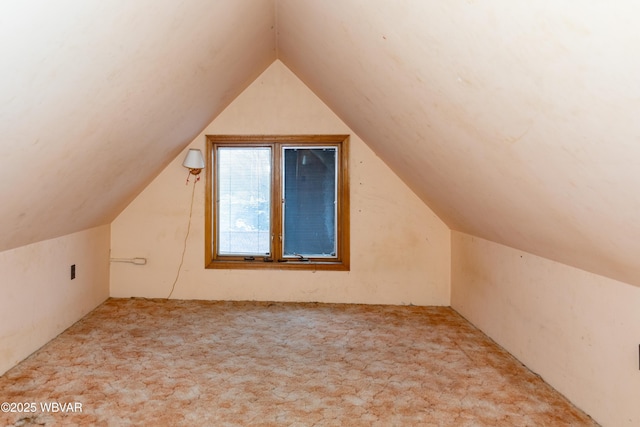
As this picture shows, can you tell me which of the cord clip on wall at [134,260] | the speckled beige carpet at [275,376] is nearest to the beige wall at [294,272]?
the cord clip on wall at [134,260]

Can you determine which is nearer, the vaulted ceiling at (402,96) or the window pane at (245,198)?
the vaulted ceiling at (402,96)

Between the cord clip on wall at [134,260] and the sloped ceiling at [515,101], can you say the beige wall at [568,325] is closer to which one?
the sloped ceiling at [515,101]

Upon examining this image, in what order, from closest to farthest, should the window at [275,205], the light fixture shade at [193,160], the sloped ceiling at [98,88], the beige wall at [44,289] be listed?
1. the sloped ceiling at [98,88]
2. the beige wall at [44,289]
3. the light fixture shade at [193,160]
4. the window at [275,205]

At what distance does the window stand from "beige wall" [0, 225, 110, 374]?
99 cm

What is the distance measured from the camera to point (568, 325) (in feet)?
6.59

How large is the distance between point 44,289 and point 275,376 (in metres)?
1.73

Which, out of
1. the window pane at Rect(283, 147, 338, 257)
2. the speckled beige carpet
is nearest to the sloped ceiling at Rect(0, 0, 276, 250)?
the speckled beige carpet

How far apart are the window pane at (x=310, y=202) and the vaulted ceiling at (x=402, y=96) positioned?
951mm

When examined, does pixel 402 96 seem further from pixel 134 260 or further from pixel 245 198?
pixel 134 260

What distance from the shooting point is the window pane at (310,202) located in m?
3.75

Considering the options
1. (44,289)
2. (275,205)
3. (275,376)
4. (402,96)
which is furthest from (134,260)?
(402,96)

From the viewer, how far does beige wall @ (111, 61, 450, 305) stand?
361 cm

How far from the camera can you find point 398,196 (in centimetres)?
361

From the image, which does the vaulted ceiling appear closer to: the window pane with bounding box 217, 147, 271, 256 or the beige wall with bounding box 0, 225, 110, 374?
the beige wall with bounding box 0, 225, 110, 374
